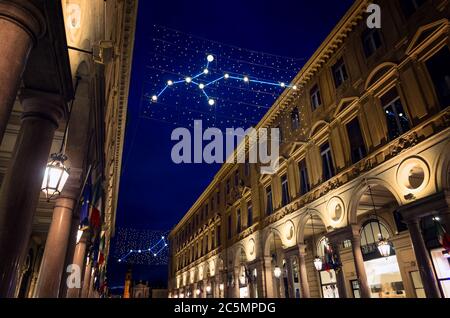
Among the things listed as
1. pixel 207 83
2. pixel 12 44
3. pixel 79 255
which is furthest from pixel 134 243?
pixel 12 44

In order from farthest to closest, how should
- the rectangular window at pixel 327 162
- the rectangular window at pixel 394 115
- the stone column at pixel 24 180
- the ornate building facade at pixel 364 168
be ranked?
the rectangular window at pixel 327 162 → the rectangular window at pixel 394 115 → the ornate building facade at pixel 364 168 → the stone column at pixel 24 180

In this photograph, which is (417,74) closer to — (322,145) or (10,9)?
(322,145)

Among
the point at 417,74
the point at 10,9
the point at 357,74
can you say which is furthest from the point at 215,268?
the point at 10,9

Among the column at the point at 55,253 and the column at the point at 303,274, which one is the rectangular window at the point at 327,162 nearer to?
the column at the point at 303,274

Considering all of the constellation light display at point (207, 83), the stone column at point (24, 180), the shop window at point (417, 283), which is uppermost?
the constellation light display at point (207, 83)

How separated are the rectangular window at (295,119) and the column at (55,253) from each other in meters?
14.3

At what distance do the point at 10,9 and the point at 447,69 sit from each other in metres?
12.0

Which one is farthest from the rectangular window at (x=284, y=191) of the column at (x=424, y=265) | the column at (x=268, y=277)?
the column at (x=424, y=265)

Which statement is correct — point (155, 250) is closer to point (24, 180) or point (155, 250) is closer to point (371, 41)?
point (371, 41)

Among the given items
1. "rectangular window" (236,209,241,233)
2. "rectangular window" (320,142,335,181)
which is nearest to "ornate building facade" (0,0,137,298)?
"rectangular window" (320,142,335,181)

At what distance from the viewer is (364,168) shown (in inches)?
491

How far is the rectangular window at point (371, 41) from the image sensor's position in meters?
13.1

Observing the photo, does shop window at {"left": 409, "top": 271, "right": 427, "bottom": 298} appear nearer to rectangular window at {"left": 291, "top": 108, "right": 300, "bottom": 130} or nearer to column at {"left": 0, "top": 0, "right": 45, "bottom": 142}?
rectangular window at {"left": 291, "top": 108, "right": 300, "bottom": 130}

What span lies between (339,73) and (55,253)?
14639 millimetres
